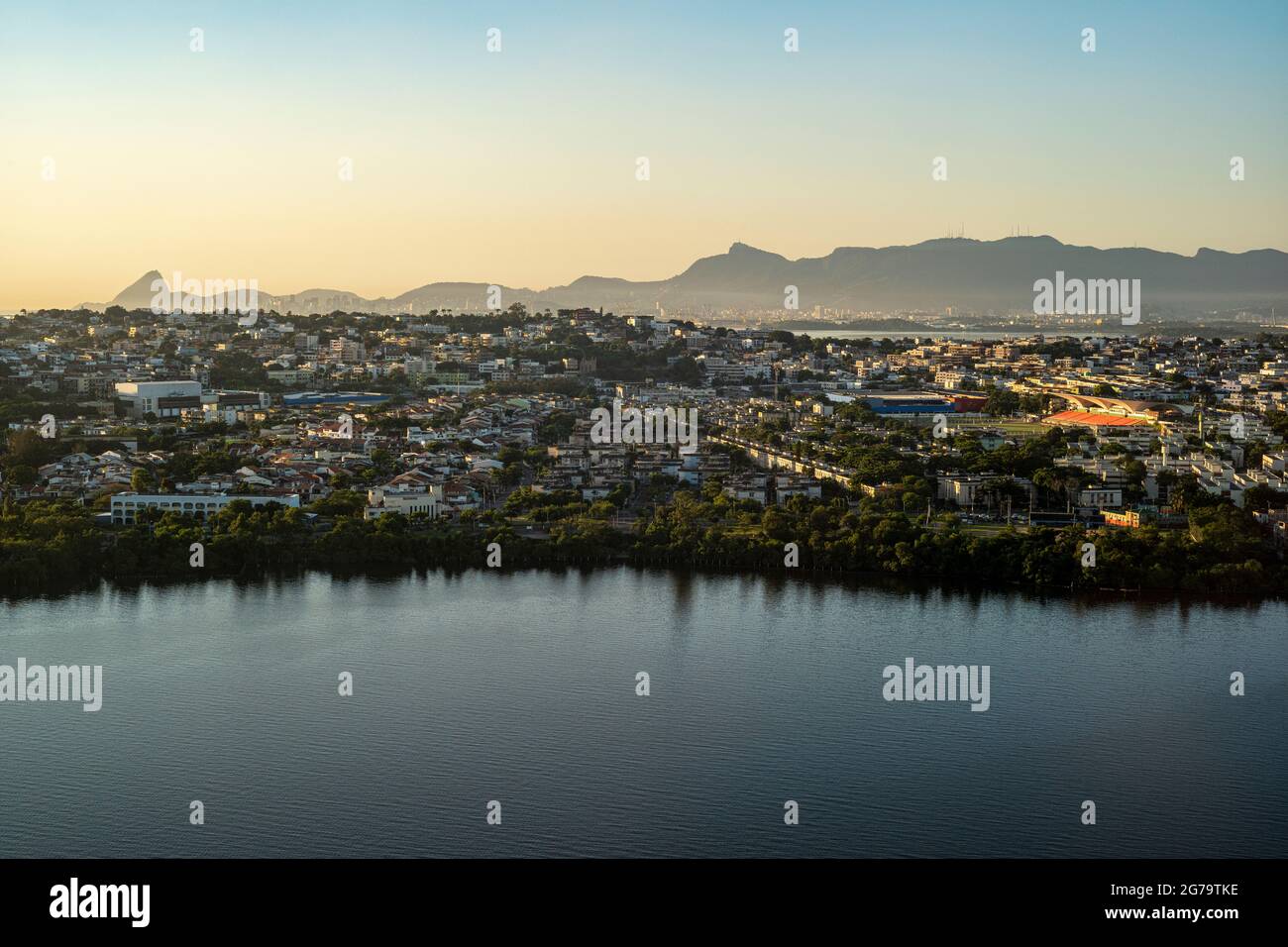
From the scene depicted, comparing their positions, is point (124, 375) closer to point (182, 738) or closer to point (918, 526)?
point (918, 526)

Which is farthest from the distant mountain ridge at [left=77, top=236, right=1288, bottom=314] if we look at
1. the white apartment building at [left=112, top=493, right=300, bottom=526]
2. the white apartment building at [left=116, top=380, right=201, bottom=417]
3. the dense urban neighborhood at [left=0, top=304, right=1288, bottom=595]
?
the white apartment building at [left=112, top=493, right=300, bottom=526]

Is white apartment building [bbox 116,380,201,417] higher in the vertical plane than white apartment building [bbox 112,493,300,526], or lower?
higher

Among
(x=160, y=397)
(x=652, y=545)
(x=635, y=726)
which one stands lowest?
(x=635, y=726)

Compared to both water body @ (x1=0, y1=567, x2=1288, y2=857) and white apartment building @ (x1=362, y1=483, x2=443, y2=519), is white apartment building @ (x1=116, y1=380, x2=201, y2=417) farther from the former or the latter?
water body @ (x1=0, y1=567, x2=1288, y2=857)

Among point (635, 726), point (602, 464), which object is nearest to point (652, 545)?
point (602, 464)

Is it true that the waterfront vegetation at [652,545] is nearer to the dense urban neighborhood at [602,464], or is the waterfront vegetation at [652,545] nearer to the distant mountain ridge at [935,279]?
the dense urban neighborhood at [602,464]

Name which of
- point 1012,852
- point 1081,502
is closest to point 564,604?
point 1012,852

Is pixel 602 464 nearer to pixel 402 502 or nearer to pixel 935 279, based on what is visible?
pixel 402 502
